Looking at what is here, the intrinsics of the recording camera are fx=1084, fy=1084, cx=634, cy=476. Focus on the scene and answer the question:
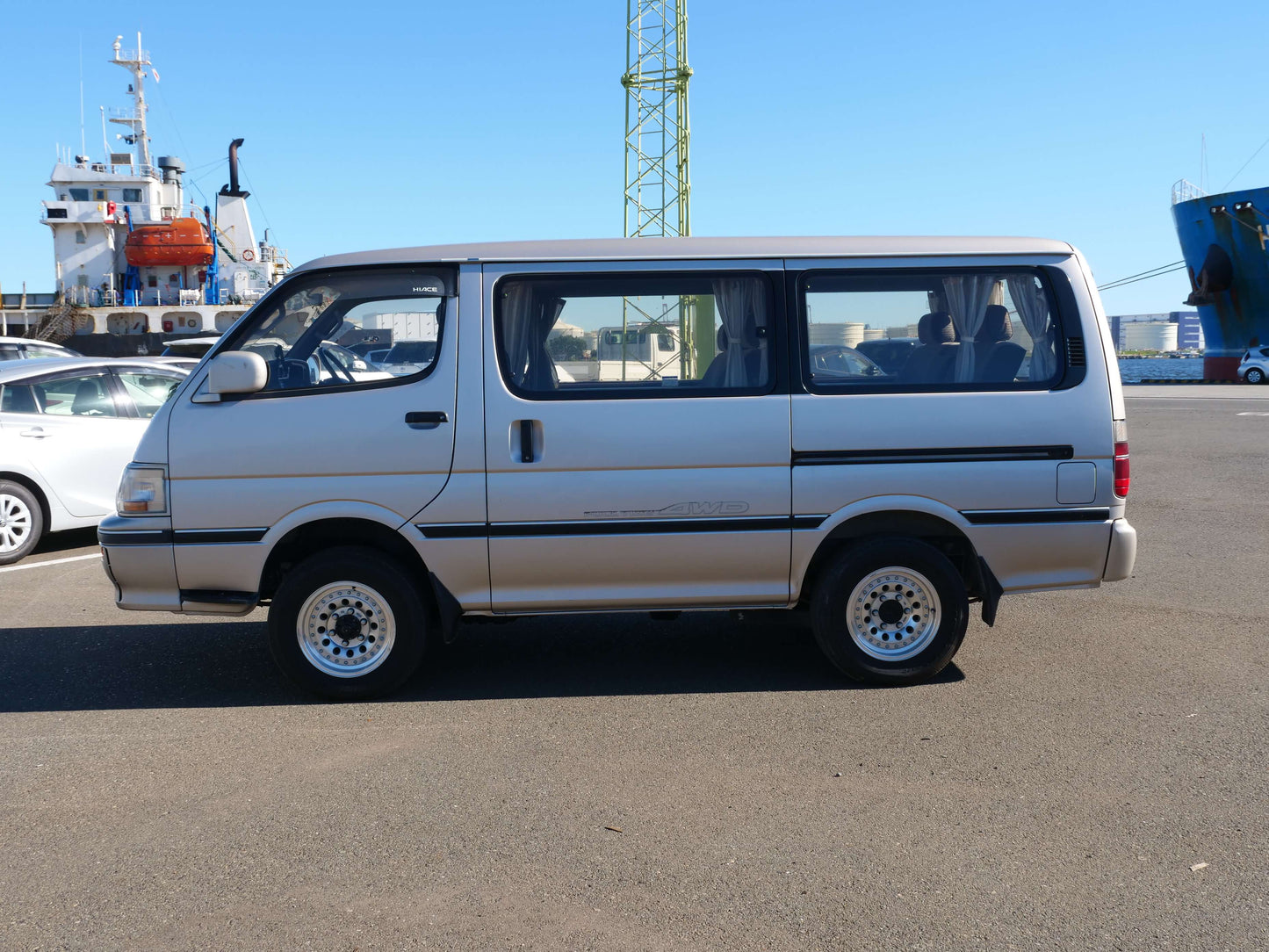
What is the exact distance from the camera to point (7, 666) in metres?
5.79

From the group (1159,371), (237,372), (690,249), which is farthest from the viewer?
(1159,371)

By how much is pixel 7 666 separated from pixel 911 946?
4.98 meters

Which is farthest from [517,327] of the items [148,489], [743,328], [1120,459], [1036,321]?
[1120,459]

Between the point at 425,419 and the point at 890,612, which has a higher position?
the point at 425,419

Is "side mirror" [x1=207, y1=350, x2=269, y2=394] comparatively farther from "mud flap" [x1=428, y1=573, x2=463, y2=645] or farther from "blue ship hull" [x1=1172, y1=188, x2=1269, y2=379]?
"blue ship hull" [x1=1172, y1=188, x2=1269, y2=379]

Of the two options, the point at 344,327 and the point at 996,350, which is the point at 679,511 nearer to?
the point at 996,350

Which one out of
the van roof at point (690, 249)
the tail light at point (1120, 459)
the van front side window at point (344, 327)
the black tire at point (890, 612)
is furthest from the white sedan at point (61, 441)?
the tail light at point (1120, 459)

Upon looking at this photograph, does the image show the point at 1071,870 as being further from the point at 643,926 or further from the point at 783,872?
the point at 643,926

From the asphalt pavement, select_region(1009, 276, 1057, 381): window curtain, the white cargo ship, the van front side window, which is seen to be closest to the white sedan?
the asphalt pavement

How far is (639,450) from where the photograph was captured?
16.4 feet

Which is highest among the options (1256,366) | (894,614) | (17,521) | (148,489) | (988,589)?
(1256,366)

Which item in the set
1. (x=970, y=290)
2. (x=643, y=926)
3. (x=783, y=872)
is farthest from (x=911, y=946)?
(x=970, y=290)

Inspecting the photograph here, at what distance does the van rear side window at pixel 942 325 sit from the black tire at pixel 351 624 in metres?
2.33

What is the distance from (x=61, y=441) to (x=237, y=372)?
4.74 metres
